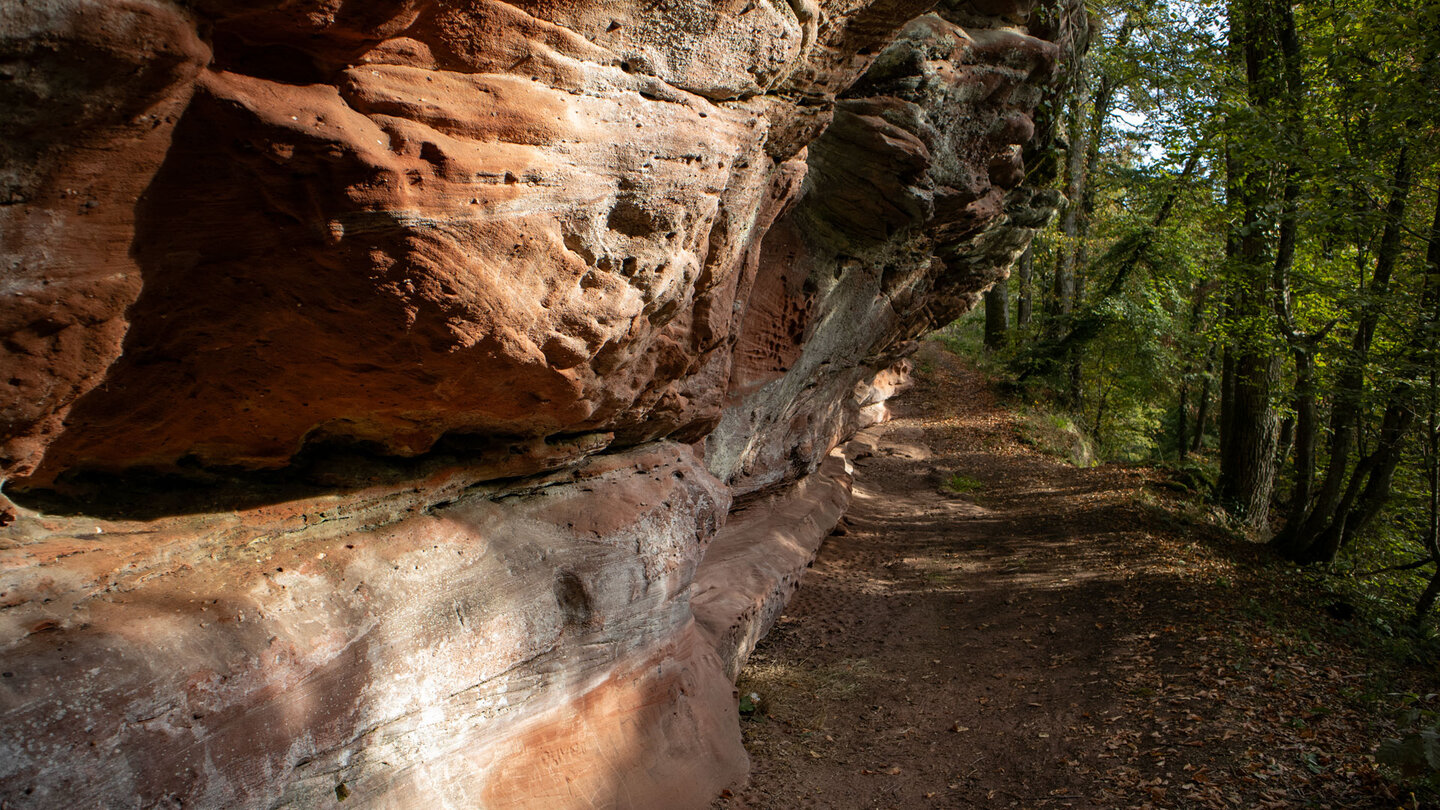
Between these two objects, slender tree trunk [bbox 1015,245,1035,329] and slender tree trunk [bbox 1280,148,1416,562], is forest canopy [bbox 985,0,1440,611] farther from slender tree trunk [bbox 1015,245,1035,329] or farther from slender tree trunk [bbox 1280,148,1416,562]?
slender tree trunk [bbox 1015,245,1035,329]

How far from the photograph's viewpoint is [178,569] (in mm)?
3410

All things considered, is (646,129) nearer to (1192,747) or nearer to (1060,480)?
(1192,747)

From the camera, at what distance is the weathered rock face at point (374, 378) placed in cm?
263

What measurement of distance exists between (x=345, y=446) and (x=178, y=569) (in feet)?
3.29

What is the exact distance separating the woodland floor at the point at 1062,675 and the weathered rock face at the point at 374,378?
54.5 inches

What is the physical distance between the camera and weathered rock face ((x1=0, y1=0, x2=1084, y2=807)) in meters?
2.63

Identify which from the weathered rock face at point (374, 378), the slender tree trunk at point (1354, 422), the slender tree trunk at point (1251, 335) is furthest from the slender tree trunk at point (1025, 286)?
the weathered rock face at point (374, 378)

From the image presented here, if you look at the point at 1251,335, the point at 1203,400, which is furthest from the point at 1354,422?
the point at 1203,400

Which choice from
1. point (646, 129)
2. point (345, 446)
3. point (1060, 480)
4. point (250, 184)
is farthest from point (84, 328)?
point (1060, 480)

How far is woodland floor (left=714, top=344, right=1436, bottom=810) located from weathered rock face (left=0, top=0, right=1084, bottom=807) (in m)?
1.38

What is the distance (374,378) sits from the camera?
361cm

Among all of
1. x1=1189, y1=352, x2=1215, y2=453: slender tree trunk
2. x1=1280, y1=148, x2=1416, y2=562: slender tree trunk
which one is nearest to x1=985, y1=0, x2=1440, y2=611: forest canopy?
x1=1280, y1=148, x2=1416, y2=562: slender tree trunk

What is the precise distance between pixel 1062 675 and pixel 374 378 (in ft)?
21.9

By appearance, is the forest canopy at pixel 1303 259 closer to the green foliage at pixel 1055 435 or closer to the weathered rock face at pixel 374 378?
the green foliage at pixel 1055 435
